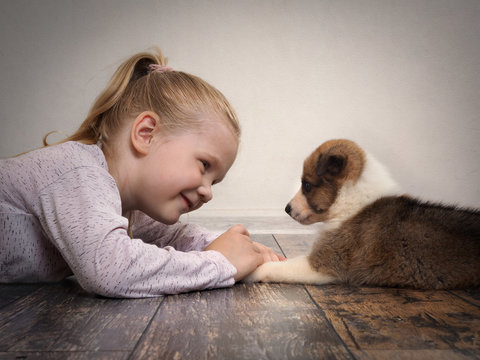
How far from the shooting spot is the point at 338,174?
157 centimetres

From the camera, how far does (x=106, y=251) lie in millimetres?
1139

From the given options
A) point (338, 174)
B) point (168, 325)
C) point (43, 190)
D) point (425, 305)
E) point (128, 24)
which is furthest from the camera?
point (128, 24)

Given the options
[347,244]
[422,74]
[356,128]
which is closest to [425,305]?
[347,244]

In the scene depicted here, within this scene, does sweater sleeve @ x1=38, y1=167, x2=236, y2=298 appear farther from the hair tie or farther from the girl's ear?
the hair tie

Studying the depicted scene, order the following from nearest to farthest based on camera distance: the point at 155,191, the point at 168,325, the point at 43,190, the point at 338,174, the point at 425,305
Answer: the point at 168,325, the point at 425,305, the point at 43,190, the point at 155,191, the point at 338,174

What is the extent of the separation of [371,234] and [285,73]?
2324mm

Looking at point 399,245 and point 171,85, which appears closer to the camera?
point 399,245

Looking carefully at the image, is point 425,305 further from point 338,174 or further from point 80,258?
point 80,258

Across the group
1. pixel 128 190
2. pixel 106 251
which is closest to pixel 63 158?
pixel 128 190

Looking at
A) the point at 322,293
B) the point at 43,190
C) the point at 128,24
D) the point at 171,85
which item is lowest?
the point at 322,293

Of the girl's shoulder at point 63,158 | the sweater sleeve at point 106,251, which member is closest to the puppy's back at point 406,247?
the sweater sleeve at point 106,251

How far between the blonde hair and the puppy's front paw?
46 cm

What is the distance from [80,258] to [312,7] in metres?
2.90

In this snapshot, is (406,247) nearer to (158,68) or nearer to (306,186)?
(306,186)
